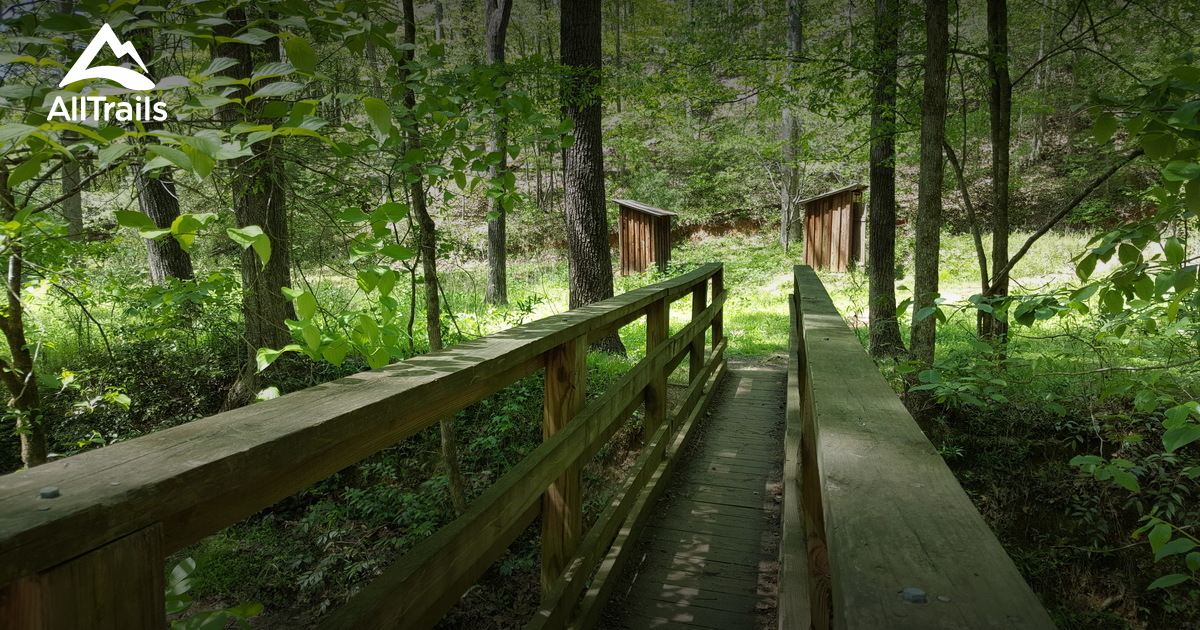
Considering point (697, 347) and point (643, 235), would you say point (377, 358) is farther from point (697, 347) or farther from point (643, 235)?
point (643, 235)

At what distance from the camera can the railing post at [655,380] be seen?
4.27 metres

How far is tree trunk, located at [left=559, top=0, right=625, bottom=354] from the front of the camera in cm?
729

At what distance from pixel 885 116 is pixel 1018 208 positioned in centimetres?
2076

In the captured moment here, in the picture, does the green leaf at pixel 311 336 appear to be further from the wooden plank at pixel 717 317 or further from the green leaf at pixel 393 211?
the wooden plank at pixel 717 317

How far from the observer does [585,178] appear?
7691mm

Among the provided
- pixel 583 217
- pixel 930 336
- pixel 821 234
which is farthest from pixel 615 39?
pixel 930 336

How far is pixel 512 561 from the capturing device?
4727 millimetres

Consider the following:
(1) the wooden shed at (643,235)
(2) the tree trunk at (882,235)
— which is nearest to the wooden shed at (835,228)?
(1) the wooden shed at (643,235)

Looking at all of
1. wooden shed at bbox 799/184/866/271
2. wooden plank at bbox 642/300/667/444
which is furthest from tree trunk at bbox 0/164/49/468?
wooden shed at bbox 799/184/866/271

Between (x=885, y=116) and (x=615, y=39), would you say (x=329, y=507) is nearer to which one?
(x=885, y=116)

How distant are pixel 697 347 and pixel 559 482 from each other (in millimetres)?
3800

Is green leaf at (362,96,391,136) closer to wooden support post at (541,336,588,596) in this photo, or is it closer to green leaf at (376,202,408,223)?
green leaf at (376,202,408,223)

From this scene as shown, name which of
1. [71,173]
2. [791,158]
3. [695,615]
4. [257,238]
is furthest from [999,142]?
[791,158]

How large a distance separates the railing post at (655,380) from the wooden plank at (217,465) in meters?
2.56
